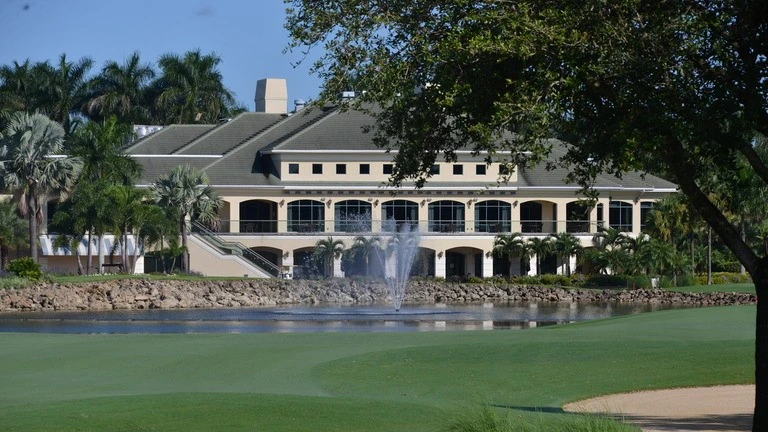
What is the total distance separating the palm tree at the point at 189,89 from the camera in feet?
294

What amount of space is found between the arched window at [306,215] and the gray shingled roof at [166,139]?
9.58 metres

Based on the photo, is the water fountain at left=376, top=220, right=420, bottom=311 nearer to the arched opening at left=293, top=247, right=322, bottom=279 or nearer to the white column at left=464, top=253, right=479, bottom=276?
the arched opening at left=293, top=247, right=322, bottom=279

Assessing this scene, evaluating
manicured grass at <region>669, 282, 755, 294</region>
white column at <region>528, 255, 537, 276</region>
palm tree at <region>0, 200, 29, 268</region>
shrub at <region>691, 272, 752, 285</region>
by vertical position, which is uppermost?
palm tree at <region>0, 200, 29, 268</region>

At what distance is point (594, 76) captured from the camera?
1209cm

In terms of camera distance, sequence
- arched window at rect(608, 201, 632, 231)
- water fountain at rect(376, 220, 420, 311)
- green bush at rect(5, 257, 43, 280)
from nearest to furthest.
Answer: green bush at rect(5, 257, 43, 280)
water fountain at rect(376, 220, 420, 311)
arched window at rect(608, 201, 632, 231)

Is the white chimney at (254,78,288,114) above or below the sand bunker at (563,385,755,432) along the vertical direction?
above

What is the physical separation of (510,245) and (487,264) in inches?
112

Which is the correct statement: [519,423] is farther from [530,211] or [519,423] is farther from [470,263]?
[530,211]

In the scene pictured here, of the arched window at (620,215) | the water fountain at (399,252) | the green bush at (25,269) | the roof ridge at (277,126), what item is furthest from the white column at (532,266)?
the green bush at (25,269)

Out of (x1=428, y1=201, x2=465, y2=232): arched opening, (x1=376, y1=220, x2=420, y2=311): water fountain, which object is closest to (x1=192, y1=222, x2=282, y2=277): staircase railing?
(x1=376, y1=220, x2=420, y2=311): water fountain

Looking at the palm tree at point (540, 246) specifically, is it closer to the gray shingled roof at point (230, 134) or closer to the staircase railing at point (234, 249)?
the staircase railing at point (234, 249)

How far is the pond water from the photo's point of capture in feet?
131

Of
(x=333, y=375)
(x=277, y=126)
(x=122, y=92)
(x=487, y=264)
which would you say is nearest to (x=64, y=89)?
(x=122, y=92)

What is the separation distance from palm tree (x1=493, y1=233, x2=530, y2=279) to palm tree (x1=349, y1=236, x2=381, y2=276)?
708 cm
